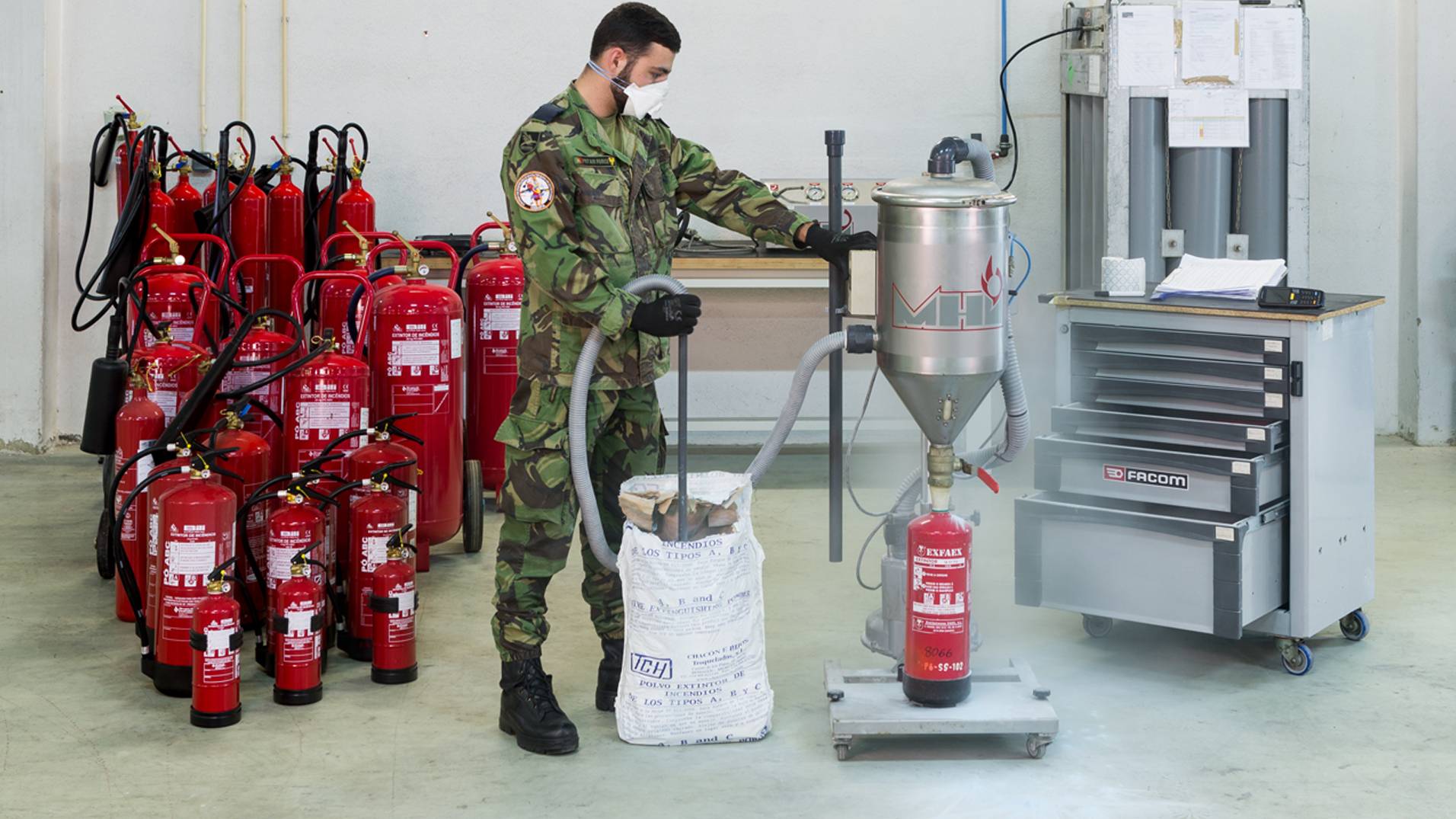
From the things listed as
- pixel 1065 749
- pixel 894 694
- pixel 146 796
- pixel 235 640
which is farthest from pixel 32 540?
pixel 1065 749

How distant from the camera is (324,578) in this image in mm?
3520

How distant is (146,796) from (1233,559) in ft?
7.02

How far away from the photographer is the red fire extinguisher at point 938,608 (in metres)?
2.96

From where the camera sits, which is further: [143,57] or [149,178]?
[143,57]

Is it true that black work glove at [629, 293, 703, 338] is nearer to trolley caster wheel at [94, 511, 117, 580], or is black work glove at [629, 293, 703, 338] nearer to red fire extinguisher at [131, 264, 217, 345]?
red fire extinguisher at [131, 264, 217, 345]

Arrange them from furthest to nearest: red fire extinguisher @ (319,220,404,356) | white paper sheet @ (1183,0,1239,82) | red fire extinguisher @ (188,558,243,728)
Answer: white paper sheet @ (1183,0,1239,82) < red fire extinguisher @ (319,220,404,356) < red fire extinguisher @ (188,558,243,728)

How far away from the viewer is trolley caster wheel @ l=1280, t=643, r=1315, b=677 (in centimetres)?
346

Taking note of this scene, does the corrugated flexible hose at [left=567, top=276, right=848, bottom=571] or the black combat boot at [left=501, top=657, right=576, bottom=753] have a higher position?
the corrugated flexible hose at [left=567, top=276, right=848, bottom=571]

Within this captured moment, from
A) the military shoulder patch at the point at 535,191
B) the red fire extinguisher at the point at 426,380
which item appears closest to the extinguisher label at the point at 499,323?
the red fire extinguisher at the point at 426,380

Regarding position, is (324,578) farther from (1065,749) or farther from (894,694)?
(1065,749)

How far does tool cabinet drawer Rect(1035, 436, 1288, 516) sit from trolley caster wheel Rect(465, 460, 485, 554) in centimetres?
173

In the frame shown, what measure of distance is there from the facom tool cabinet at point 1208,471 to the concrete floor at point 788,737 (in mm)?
166

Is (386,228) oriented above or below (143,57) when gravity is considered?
below

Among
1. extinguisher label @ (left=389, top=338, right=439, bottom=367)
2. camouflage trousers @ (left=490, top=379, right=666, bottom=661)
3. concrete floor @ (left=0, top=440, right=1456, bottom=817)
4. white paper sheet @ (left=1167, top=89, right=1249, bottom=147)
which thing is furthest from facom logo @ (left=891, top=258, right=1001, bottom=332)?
white paper sheet @ (left=1167, top=89, right=1249, bottom=147)
